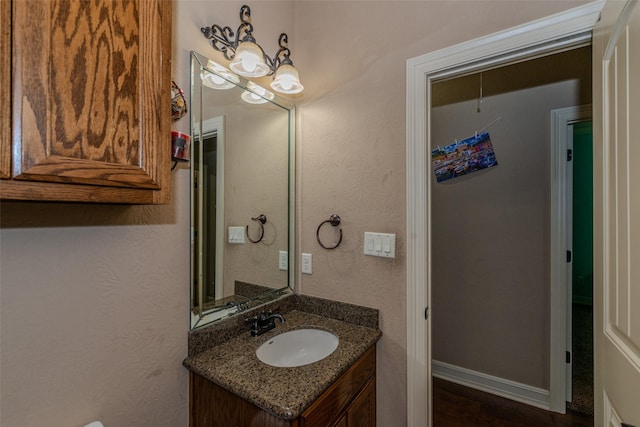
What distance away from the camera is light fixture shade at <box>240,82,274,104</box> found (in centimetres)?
144

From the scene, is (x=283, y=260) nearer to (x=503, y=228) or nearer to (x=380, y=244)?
(x=380, y=244)

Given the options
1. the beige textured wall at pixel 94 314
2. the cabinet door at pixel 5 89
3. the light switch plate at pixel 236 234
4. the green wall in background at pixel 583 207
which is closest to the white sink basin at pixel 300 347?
the beige textured wall at pixel 94 314

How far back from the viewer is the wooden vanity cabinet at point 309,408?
96 centimetres

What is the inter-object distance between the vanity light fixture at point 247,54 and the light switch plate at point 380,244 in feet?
2.71

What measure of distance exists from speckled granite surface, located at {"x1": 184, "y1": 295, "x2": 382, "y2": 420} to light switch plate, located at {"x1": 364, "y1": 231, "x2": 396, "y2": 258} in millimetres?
295

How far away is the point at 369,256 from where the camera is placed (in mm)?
1436

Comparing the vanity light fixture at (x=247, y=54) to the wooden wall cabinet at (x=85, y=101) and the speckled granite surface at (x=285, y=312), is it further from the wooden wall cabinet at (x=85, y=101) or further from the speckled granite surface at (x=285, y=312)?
the speckled granite surface at (x=285, y=312)

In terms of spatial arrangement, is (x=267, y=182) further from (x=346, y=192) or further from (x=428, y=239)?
(x=428, y=239)

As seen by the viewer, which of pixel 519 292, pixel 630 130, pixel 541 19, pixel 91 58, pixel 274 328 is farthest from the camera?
pixel 519 292

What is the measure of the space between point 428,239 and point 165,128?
112cm

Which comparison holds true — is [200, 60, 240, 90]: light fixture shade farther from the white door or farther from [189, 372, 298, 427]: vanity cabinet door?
the white door

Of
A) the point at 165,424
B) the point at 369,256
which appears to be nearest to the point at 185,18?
the point at 369,256

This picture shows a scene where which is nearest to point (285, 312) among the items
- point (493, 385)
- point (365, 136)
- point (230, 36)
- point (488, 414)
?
point (365, 136)

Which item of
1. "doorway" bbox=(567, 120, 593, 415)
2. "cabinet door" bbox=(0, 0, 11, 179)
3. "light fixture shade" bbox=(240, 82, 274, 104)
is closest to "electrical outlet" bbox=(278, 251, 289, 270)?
"light fixture shade" bbox=(240, 82, 274, 104)
